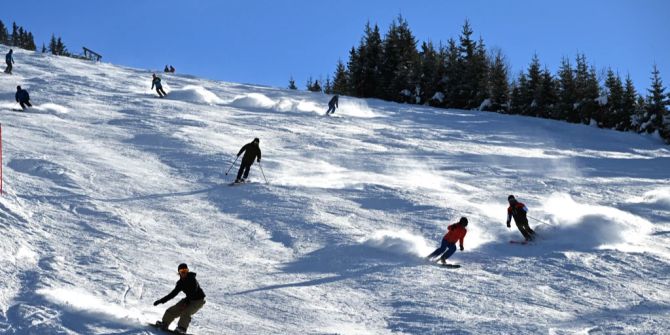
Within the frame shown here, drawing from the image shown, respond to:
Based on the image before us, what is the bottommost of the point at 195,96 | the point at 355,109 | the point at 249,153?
the point at 249,153

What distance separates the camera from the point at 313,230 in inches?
536

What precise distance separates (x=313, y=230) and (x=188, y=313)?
5601 millimetres

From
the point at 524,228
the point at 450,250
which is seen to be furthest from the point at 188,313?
the point at 524,228

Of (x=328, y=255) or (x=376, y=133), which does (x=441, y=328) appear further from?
(x=376, y=133)

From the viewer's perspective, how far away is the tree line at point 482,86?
138ft

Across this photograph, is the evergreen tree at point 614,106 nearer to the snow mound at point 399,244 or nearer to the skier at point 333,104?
the skier at point 333,104

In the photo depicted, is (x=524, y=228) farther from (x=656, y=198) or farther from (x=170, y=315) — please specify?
(x=170, y=315)

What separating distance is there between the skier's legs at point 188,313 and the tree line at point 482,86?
3530cm

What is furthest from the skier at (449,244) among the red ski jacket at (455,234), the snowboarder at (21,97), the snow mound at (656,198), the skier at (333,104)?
the skier at (333,104)

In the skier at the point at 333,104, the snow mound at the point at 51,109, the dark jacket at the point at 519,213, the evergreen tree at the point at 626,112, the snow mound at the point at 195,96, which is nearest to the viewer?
the dark jacket at the point at 519,213

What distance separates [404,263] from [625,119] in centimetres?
3548

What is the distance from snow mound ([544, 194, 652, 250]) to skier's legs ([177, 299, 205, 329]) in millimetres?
8165

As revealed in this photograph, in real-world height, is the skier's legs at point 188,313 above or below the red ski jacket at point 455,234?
below

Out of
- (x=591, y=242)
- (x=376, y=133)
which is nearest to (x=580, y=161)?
(x=376, y=133)
